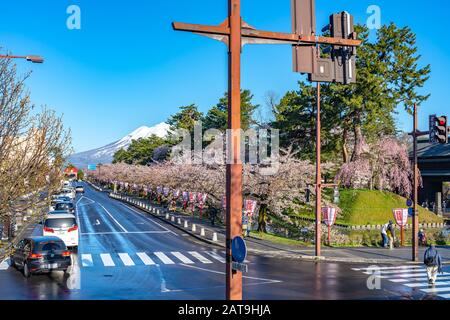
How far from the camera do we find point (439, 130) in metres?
18.3

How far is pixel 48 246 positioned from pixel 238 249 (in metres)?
13.8

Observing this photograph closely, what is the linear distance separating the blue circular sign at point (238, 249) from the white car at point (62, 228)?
20.4 m

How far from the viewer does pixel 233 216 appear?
7.88 m

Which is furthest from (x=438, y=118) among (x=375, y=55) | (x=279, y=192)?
(x=375, y=55)

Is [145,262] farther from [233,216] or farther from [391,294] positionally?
[233,216]

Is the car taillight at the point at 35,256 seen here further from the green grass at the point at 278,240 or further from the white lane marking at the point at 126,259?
the green grass at the point at 278,240

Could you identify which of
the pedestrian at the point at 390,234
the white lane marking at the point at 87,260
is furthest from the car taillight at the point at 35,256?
the pedestrian at the point at 390,234

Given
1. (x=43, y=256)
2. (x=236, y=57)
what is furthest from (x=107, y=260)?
(x=236, y=57)

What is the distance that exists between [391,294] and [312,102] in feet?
109

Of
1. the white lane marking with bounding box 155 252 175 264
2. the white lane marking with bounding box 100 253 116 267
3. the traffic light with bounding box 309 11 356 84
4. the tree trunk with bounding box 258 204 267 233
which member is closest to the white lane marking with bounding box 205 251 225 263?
the white lane marking with bounding box 155 252 175 264

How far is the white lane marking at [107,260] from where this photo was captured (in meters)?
22.4

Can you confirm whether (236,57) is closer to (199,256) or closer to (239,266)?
(239,266)

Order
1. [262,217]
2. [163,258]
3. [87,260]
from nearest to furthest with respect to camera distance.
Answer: [87,260]
[163,258]
[262,217]

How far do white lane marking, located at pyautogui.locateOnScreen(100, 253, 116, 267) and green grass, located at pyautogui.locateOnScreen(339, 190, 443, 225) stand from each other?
2526 cm
